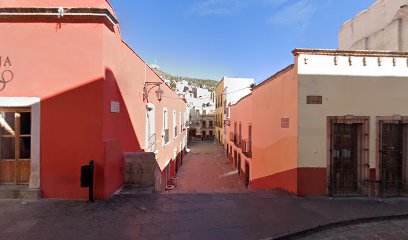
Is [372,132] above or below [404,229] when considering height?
above

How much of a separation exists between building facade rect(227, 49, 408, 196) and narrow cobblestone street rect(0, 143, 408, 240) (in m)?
0.55

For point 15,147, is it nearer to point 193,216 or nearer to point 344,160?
point 193,216

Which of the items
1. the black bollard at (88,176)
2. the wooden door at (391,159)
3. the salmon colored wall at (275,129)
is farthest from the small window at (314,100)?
the black bollard at (88,176)

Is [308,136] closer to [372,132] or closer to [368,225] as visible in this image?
[372,132]

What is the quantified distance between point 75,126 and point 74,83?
974 mm

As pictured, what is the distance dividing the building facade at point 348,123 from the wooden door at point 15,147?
6.58 meters

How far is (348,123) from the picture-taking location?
606 cm

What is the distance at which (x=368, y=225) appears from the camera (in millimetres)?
4598

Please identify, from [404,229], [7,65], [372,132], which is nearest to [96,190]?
[7,65]

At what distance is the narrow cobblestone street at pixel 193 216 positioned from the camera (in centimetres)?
388

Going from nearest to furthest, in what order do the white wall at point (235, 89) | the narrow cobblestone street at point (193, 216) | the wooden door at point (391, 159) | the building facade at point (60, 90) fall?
the narrow cobblestone street at point (193, 216), the building facade at point (60, 90), the wooden door at point (391, 159), the white wall at point (235, 89)

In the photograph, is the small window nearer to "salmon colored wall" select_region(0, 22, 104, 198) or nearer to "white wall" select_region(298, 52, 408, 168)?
"white wall" select_region(298, 52, 408, 168)

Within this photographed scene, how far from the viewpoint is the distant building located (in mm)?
10391

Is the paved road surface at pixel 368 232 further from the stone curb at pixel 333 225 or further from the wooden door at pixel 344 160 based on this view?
the wooden door at pixel 344 160
